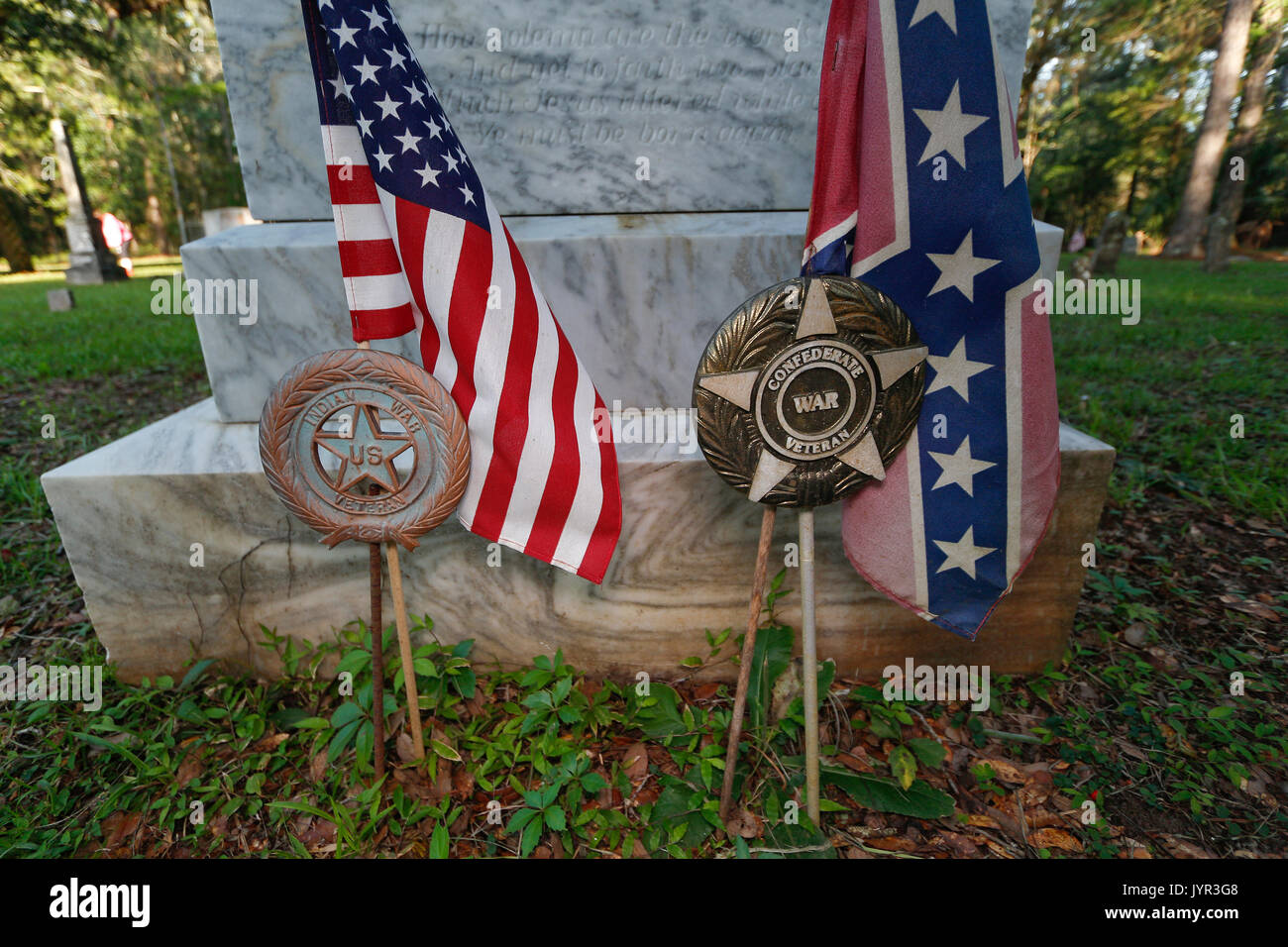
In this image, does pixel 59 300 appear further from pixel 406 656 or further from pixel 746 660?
pixel 746 660

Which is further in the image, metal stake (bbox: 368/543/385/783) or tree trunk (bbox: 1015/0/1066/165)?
tree trunk (bbox: 1015/0/1066/165)

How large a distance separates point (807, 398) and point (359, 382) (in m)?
1.11

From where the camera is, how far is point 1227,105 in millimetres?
12945

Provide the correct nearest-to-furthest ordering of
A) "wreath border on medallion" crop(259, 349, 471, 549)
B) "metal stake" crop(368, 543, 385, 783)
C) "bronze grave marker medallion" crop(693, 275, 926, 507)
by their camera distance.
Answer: "bronze grave marker medallion" crop(693, 275, 926, 507), "wreath border on medallion" crop(259, 349, 471, 549), "metal stake" crop(368, 543, 385, 783)

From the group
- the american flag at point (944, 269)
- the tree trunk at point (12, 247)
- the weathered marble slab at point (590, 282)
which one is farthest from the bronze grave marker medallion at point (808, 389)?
the tree trunk at point (12, 247)

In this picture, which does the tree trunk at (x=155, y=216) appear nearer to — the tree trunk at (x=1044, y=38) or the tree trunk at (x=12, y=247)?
the tree trunk at (x=12, y=247)

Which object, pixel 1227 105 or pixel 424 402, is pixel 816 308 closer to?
pixel 424 402

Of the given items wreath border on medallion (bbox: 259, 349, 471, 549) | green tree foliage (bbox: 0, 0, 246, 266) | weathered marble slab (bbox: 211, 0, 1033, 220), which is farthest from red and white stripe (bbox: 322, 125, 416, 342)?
green tree foliage (bbox: 0, 0, 246, 266)

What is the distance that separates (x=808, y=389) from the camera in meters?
1.50

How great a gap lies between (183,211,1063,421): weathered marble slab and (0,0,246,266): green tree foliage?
1.26 meters

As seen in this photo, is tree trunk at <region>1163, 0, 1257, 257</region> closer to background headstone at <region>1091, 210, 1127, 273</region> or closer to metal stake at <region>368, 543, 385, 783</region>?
background headstone at <region>1091, 210, 1127, 273</region>

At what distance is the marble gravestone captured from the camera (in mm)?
2164

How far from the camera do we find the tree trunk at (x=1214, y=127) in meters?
12.3

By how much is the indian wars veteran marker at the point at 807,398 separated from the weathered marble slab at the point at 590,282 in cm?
82
